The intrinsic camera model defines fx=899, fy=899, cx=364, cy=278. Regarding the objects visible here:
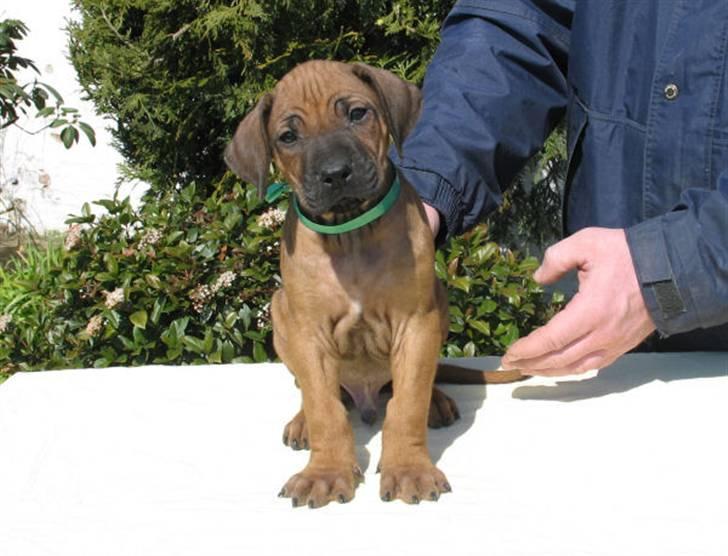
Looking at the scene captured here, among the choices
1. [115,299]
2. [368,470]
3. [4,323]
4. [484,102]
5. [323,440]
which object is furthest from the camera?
[4,323]

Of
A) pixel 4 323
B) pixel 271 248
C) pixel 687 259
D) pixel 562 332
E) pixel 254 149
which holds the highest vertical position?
pixel 254 149

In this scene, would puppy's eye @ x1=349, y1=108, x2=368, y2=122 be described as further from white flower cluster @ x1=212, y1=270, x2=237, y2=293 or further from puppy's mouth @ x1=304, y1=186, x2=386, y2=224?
white flower cluster @ x1=212, y1=270, x2=237, y2=293

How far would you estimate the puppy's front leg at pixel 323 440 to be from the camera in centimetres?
211

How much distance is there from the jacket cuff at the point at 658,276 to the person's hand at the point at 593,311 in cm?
2

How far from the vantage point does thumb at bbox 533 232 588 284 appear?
7.91 feet

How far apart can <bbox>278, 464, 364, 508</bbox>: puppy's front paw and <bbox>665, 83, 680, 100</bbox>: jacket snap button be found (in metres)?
1.44

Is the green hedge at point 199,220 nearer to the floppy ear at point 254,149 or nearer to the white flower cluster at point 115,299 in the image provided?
the white flower cluster at point 115,299

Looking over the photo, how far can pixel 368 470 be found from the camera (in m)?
2.32

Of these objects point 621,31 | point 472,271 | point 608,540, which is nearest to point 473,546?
point 608,540

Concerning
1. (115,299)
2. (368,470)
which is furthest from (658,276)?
(115,299)

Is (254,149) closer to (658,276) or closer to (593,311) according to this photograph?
(593,311)

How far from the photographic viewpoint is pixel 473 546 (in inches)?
73.8

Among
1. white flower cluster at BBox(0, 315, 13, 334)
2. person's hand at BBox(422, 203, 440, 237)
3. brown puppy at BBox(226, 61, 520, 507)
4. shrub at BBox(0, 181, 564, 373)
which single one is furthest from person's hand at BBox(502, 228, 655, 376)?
white flower cluster at BBox(0, 315, 13, 334)

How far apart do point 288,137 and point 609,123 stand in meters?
1.15
